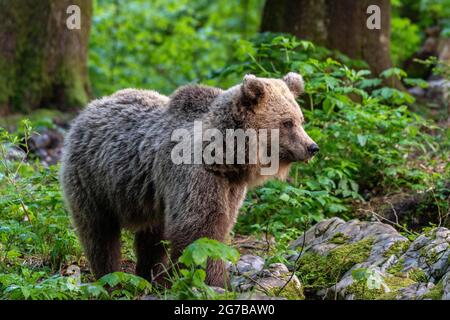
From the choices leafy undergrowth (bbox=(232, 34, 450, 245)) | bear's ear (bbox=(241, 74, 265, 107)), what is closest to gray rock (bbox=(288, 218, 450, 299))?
leafy undergrowth (bbox=(232, 34, 450, 245))

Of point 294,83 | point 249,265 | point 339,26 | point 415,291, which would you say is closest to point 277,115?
point 294,83

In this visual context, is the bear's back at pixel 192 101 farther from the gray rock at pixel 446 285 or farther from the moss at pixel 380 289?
the gray rock at pixel 446 285

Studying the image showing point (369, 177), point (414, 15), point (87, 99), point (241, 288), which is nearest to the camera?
point (241, 288)

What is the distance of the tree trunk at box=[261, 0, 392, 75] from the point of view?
10.9 metres

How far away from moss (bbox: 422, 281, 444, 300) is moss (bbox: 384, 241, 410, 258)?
3.05ft

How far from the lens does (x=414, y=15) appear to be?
18797 millimetres

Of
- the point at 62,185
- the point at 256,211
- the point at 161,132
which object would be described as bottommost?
the point at 256,211

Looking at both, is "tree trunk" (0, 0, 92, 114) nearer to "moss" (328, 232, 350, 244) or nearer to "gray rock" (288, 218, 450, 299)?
"gray rock" (288, 218, 450, 299)

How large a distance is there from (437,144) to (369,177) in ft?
3.77

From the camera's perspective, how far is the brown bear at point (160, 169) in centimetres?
618

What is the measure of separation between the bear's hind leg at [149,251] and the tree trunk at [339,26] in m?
4.87

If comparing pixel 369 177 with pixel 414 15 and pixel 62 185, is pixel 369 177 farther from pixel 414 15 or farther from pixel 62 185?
pixel 414 15
